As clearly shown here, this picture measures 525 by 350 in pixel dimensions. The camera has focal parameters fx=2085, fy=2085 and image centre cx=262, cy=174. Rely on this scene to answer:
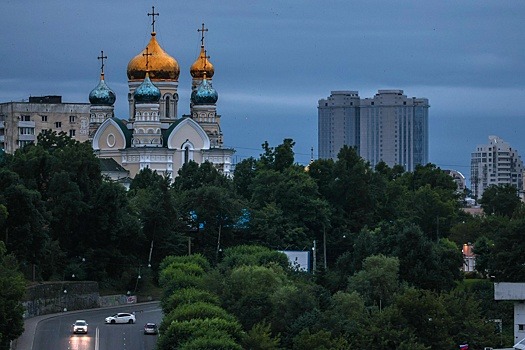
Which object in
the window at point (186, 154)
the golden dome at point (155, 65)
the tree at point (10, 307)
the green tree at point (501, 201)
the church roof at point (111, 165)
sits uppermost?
the golden dome at point (155, 65)

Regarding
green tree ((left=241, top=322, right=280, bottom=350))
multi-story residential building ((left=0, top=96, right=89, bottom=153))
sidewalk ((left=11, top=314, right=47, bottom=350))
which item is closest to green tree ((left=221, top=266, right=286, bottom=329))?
green tree ((left=241, top=322, right=280, bottom=350))

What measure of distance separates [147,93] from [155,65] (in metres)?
6.28

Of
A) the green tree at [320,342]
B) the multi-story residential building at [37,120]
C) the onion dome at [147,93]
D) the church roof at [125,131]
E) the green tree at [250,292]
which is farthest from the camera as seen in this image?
the multi-story residential building at [37,120]

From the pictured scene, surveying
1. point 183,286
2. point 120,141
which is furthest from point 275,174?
point 183,286

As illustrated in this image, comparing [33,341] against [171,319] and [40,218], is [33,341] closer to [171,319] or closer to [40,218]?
[171,319]

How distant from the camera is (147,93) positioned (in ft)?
464

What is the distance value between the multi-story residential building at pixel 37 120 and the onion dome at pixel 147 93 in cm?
3707

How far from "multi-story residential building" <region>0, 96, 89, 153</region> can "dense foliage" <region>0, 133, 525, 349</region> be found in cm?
3421

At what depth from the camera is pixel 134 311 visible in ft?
310

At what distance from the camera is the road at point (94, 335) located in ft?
251

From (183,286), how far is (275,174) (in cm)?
3463

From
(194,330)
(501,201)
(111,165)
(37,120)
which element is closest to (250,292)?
(194,330)

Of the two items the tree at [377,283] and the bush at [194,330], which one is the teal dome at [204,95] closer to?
the tree at [377,283]

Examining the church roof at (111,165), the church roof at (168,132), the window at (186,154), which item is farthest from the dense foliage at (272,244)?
the window at (186,154)
